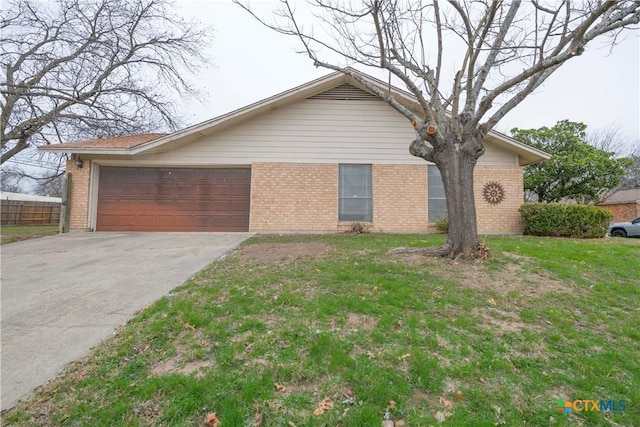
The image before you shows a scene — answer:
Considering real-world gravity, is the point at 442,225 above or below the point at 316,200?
below

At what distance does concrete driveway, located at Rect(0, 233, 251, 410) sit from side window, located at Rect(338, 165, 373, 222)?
159 inches

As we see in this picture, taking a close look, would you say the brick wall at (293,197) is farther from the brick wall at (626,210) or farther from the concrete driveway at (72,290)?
the brick wall at (626,210)

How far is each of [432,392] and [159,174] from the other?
11288 millimetres

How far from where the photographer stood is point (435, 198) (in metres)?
11.1

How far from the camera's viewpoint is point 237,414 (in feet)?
7.12

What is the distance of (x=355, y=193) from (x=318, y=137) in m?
2.42

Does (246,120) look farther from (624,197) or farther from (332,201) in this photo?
(624,197)

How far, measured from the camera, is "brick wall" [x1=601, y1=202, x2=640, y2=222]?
2492 centimetres

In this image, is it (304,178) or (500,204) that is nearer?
(304,178)

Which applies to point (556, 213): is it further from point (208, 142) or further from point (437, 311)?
point (208, 142)

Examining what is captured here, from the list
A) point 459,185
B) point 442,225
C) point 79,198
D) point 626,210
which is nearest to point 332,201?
point 442,225

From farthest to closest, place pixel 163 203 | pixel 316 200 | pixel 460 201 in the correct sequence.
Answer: pixel 163 203 → pixel 316 200 → pixel 460 201

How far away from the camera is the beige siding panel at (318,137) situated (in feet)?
36.0

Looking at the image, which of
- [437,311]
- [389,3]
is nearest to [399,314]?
[437,311]
